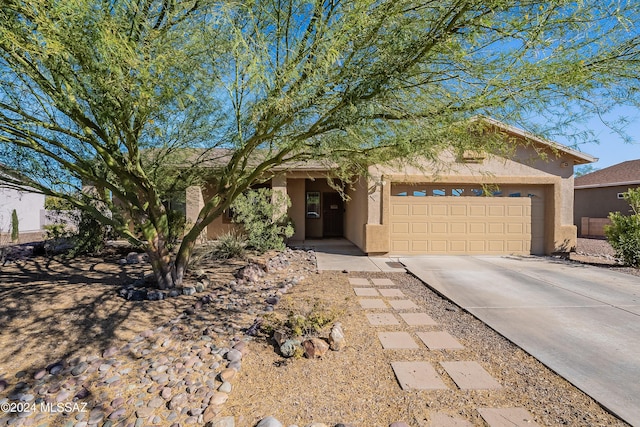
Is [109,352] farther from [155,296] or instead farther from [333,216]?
[333,216]

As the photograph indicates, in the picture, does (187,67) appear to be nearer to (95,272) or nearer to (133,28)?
(133,28)

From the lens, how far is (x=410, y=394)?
2621 millimetres

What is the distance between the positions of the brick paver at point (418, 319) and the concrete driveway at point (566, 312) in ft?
2.43

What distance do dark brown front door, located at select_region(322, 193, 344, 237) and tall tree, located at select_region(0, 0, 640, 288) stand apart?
995 centimetres

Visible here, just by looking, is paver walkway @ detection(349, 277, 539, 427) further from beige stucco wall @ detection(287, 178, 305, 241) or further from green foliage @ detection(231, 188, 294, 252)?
beige stucco wall @ detection(287, 178, 305, 241)

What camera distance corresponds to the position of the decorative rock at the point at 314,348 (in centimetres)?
323

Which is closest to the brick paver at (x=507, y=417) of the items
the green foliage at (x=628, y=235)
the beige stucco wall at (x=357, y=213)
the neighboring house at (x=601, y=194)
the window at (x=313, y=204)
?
the beige stucco wall at (x=357, y=213)

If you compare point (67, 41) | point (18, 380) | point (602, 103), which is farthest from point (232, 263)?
point (602, 103)

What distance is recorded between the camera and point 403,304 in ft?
16.6

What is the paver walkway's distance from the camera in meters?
2.33

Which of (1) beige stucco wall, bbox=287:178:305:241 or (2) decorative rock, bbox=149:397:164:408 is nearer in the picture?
(2) decorative rock, bbox=149:397:164:408

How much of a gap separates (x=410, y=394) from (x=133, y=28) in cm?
464

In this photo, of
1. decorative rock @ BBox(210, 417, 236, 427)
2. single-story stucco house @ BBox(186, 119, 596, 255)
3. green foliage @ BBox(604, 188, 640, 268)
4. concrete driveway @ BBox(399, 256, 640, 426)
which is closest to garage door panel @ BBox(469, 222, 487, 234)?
single-story stucco house @ BBox(186, 119, 596, 255)

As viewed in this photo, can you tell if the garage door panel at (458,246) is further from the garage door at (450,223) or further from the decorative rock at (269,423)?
the decorative rock at (269,423)
